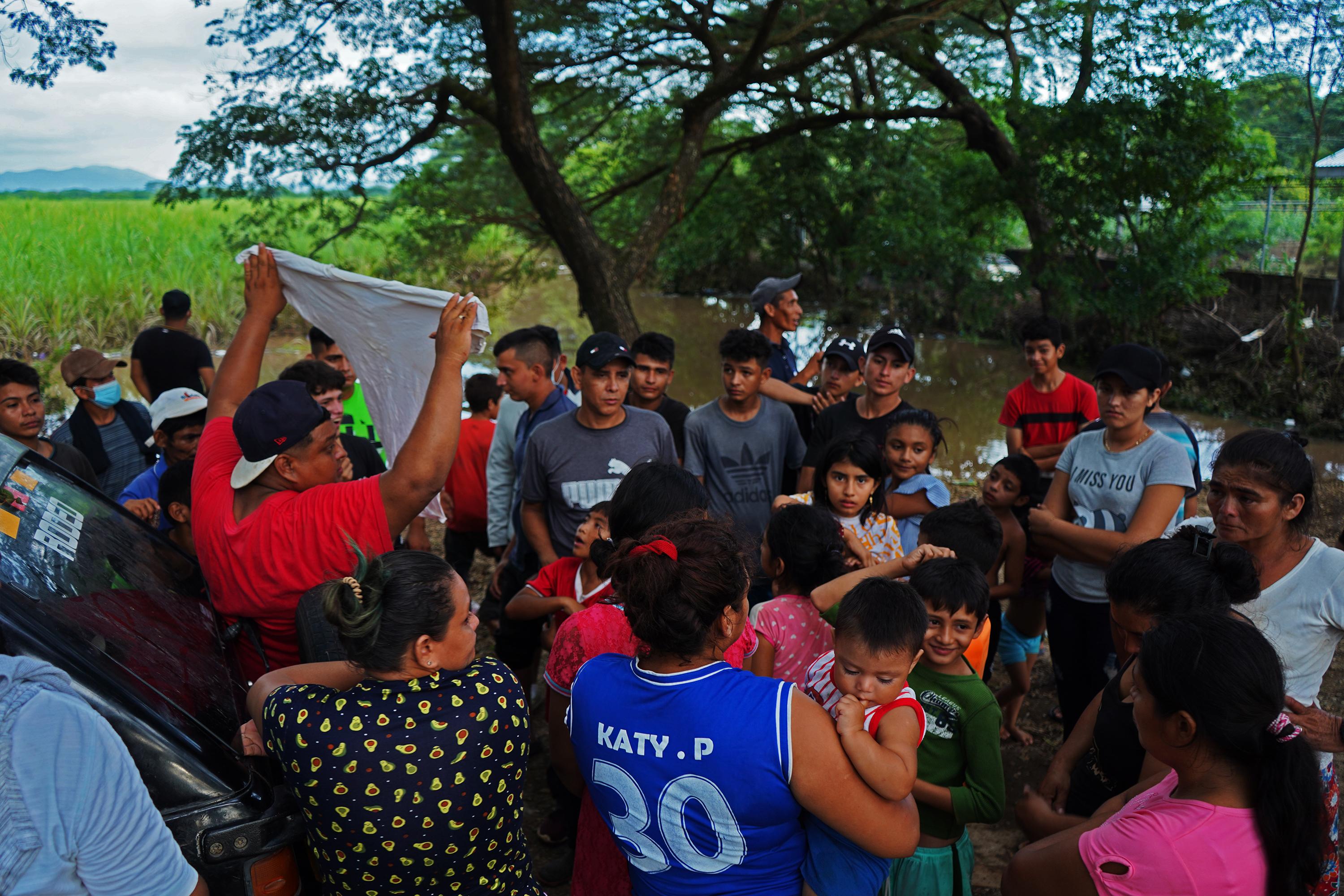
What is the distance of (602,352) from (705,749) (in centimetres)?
222

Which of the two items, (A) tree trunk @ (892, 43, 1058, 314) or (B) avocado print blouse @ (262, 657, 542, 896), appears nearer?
(B) avocado print blouse @ (262, 657, 542, 896)

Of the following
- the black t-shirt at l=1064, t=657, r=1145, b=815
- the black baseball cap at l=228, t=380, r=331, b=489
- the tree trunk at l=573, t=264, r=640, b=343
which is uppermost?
the tree trunk at l=573, t=264, r=640, b=343

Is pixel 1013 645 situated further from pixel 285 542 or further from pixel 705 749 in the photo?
pixel 285 542

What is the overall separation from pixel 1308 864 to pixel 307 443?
97.4 inches

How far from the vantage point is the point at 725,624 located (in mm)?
1766

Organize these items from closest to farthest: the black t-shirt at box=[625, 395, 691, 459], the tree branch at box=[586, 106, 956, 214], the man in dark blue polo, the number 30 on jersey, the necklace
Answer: the number 30 on jersey < the necklace < the black t-shirt at box=[625, 395, 691, 459] < the man in dark blue polo < the tree branch at box=[586, 106, 956, 214]

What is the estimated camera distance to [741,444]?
13.3 feet

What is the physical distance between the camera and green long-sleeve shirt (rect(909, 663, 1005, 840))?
221 centimetres

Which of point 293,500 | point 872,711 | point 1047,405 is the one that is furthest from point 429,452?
point 1047,405

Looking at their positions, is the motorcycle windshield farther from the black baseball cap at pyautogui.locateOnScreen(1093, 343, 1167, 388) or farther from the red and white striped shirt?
the black baseball cap at pyautogui.locateOnScreen(1093, 343, 1167, 388)

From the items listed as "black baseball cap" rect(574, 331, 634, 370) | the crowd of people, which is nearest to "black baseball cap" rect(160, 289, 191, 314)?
the crowd of people

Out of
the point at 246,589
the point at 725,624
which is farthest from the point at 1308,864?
the point at 246,589

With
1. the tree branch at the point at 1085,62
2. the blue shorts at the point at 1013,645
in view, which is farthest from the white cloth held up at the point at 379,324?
the tree branch at the point at 1085,62

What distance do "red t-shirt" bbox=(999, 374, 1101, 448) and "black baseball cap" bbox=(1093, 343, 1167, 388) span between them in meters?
1.29
